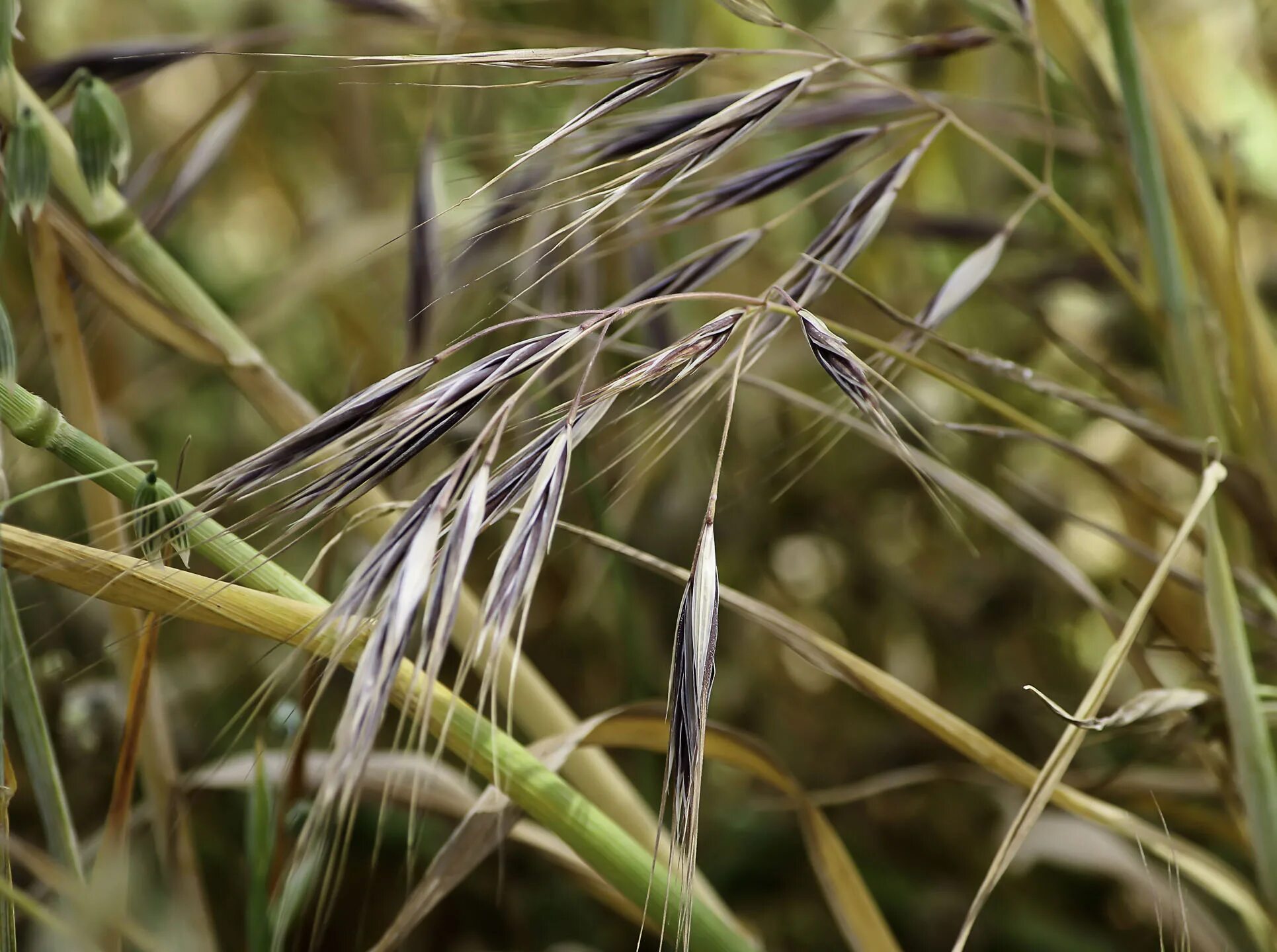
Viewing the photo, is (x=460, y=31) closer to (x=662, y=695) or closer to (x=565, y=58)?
(x=565, y=58)

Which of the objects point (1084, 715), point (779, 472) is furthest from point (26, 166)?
point (779, 472)

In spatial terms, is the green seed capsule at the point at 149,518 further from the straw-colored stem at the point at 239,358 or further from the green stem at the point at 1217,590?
the green stem at the point at 1217,590

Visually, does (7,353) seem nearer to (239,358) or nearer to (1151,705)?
(239,358)

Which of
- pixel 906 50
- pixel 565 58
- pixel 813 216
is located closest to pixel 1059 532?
pixel 813 216

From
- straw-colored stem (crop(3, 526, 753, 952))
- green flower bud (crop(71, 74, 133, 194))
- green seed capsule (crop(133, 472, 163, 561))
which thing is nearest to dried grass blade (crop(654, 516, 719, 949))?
straw-colored stem (crop(3, 526, 753, 952))

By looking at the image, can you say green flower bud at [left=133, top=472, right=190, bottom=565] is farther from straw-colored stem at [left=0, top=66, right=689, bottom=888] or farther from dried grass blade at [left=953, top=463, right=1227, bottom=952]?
dried grass blade at [left=953, top=463, right=1227, bottom=952]

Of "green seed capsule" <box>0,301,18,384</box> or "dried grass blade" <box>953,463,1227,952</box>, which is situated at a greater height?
"green seed capsule" <box>0,301,18,384</box>
